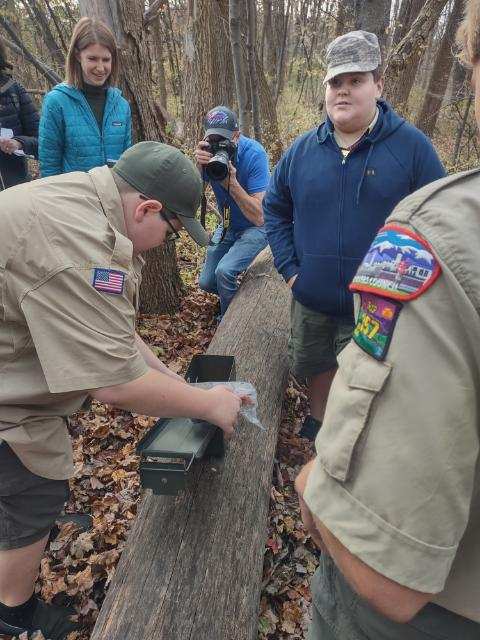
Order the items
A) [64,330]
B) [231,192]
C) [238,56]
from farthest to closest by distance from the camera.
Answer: [238,56] < [231,192] < [64,330]

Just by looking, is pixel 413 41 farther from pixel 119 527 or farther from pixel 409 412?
pixel 409 412

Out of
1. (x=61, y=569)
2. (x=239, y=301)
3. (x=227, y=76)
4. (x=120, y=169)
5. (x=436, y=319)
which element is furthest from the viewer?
(x=227, y=76)

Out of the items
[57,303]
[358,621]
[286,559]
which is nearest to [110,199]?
[57,303]

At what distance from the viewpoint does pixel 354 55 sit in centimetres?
235

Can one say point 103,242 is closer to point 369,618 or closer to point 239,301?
point 369,618

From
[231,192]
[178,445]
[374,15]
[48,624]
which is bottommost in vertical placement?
[48,624]

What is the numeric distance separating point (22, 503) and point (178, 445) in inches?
26.8

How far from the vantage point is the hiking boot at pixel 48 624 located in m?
2.02

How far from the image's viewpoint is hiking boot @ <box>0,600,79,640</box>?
2016 mm

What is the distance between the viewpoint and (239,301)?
3891 mm

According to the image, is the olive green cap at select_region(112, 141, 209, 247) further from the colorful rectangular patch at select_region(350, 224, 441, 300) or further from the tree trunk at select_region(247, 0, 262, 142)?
the tree trunk at select_region(247, 0, 262, 142)

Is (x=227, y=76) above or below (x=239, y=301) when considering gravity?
above

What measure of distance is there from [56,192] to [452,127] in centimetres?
1662

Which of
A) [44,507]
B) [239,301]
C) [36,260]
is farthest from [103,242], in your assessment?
[239,301]
